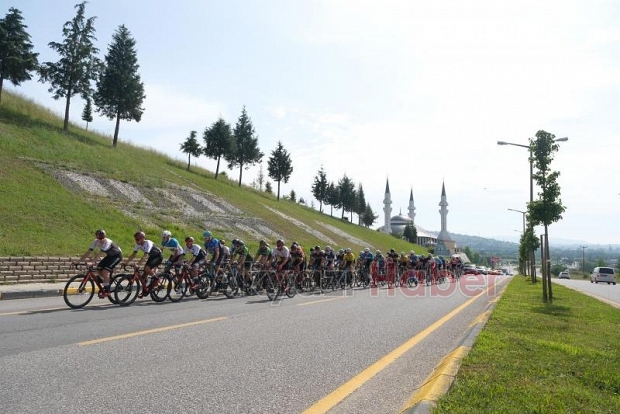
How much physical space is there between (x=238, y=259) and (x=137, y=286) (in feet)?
12.2

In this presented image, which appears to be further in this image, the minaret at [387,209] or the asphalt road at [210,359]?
the minaret at [387,209]

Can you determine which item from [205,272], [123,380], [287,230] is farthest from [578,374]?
[287,230]

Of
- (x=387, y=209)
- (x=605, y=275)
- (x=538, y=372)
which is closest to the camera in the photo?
(x=538, y=372)

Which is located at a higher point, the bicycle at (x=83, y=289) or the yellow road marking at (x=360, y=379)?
the bicycle at (x=83, y=289)

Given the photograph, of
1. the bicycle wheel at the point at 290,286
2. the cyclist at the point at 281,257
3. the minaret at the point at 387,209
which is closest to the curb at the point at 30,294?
the cyclist at the point at 281,257

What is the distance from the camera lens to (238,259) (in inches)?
621

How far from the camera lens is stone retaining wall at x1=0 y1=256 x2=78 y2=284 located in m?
15.5

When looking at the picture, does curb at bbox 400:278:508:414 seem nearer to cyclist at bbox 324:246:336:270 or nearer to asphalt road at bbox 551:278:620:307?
cyclist at bbox 324:246:336:270

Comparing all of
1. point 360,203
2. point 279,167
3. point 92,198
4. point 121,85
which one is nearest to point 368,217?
point 360,203

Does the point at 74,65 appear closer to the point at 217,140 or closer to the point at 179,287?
the point at 217,140

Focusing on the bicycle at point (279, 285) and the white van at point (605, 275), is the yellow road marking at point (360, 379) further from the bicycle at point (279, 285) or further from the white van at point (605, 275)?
the white van at point (605, 275)

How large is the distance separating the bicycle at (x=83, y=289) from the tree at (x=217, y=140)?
52956 millimetres

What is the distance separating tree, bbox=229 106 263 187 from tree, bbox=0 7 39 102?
94.3 feet

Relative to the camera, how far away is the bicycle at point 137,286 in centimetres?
1218
